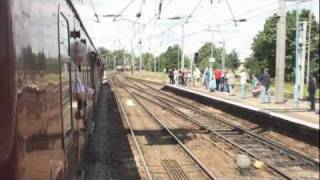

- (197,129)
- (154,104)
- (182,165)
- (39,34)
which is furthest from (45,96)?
(154,104)

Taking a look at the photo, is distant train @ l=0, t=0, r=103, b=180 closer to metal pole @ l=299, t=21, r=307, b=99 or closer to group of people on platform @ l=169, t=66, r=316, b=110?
group of people on platform @ l=169, t=66, r=316, b=110

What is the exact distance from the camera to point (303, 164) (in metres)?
9.12

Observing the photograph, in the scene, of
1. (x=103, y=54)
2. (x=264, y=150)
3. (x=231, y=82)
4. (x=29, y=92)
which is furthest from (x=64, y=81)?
(x=103, y=54)

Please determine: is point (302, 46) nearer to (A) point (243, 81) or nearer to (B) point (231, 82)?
(A) point (243, 81)

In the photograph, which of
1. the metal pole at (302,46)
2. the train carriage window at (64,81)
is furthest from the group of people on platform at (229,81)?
the train carriage window at (64,81)

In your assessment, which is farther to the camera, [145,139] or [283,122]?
[145,139]

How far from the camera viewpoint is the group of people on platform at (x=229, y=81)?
19828mm

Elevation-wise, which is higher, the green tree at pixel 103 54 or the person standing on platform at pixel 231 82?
the green tree at pixel 103 54

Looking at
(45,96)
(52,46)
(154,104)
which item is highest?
(52,46)

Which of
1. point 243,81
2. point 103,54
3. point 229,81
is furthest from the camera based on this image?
point 103,54

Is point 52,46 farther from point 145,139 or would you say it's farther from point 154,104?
point 154,104

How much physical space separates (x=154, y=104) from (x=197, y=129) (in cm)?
1176

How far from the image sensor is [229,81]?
29.6 meters

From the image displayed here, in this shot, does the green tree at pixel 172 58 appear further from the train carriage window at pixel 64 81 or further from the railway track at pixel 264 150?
the train carriage window at pixel 64 81
